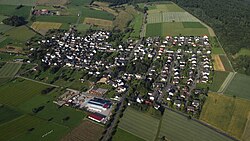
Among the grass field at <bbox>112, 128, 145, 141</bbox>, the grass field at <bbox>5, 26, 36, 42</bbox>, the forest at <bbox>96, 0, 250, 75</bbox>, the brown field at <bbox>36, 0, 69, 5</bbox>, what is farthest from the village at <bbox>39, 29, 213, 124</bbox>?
the brown field at <bbox>36, 0, 69, 5</bbox>

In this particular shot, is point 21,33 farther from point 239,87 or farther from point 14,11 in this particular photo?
point 239,87

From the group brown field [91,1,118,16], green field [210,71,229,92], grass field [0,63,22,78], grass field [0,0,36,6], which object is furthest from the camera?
grass field [0,0,36,6]

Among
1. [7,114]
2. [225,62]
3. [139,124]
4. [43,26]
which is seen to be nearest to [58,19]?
[43,26]

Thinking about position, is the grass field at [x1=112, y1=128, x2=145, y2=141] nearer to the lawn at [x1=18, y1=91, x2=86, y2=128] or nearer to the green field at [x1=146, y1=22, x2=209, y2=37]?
the lawn at [x1=18, y1=91, x2=86, y2=128]

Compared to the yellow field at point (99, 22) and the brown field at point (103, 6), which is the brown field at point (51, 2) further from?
the yellow field at point (99, 22)

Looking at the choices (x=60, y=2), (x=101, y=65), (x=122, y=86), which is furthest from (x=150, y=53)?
(x=60, y=2)

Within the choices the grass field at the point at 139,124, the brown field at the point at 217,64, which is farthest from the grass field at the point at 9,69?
the brown field at the point at 217,64

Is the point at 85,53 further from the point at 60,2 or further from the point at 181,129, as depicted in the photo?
the point at 60,2
